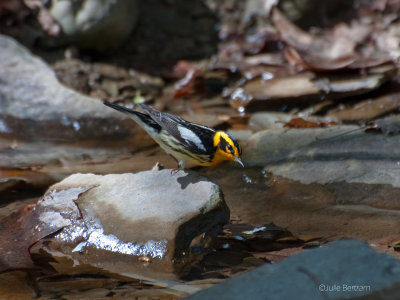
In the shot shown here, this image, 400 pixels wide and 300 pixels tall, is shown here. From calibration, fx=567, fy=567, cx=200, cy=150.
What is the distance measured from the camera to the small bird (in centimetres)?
462

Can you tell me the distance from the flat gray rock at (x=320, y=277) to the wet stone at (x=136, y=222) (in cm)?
116

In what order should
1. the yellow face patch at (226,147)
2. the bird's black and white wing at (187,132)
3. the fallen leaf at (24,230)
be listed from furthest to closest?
the bird's black and white wing at (187,132) < the yellow face patch at (226,147) < the fallen leaf at (24,230)

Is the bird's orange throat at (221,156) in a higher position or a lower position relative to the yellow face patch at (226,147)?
lower

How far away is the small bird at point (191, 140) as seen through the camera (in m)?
4.62

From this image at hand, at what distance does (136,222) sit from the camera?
4004 mm

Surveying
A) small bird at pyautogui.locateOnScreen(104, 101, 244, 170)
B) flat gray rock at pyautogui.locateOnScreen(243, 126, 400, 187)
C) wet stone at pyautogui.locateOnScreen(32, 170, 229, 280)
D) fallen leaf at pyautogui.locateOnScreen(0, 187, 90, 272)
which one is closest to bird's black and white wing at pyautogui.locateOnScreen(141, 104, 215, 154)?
small bird at pyautogui.locateOnScreen(104, 101, 244, 170)

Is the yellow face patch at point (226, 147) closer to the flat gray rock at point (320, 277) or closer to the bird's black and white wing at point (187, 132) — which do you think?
the bird's black and white wing at point (187, 132)

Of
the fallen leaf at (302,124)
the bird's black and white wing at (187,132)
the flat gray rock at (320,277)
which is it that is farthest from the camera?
the fallen leaf at (302,124)

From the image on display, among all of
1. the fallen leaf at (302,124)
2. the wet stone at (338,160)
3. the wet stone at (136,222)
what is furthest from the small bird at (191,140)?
the fallen leaf at (302,124)

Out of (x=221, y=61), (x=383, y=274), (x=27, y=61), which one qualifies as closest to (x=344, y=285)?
(x=383, y=274)

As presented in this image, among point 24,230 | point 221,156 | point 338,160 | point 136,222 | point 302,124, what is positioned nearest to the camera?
point 136,222

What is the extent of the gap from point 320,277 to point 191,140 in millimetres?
2325

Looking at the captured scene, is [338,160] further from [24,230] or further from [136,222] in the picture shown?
[24,230]

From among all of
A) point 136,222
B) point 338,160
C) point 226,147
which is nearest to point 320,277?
point 136,222
